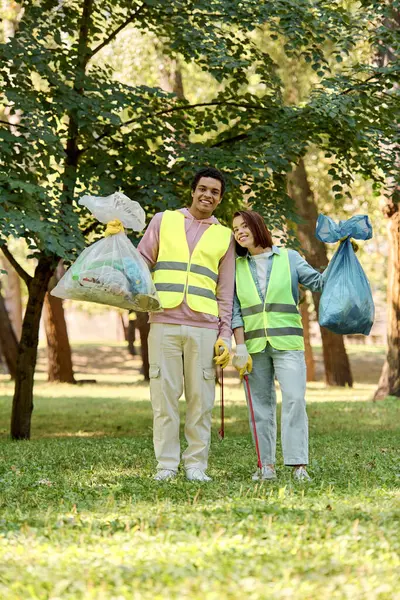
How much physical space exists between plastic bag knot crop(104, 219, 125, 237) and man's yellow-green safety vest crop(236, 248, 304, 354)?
96 centimetres

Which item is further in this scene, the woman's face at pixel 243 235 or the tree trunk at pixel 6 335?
the tree trunk at pixel 6 335

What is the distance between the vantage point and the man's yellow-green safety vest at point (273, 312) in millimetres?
6285

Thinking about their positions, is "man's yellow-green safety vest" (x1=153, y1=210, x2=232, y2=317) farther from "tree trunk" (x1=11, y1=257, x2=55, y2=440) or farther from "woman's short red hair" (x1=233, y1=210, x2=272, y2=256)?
"tree trunk" (x1=11, y1=257, x2=55, y2=440)

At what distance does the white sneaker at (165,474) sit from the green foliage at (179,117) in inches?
131

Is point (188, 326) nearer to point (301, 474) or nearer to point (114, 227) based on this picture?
point (114, 227)

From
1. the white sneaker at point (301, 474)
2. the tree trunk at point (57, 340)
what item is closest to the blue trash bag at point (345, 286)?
the white sneaker at point (301, 474)

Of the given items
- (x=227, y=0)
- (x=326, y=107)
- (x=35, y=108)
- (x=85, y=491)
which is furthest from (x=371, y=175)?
(x=85, y=491)

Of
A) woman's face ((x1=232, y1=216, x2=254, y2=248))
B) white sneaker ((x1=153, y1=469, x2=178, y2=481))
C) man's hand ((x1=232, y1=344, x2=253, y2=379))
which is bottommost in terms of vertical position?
white sneaker ((x1=153, y1=469, x2=178, y2=481))

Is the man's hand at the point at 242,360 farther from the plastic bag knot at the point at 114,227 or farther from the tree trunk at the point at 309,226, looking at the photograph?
the tree trunk at the point at 309,226

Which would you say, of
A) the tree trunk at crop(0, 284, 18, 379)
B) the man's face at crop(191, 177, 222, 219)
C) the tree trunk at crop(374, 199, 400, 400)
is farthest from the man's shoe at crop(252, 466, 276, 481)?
the tree trunk at crop(0, 284, 18, 379)

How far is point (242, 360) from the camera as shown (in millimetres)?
6164

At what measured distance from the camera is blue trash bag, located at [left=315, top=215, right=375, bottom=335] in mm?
6156

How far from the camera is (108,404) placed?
684 inches

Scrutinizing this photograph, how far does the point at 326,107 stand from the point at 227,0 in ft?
5.70
